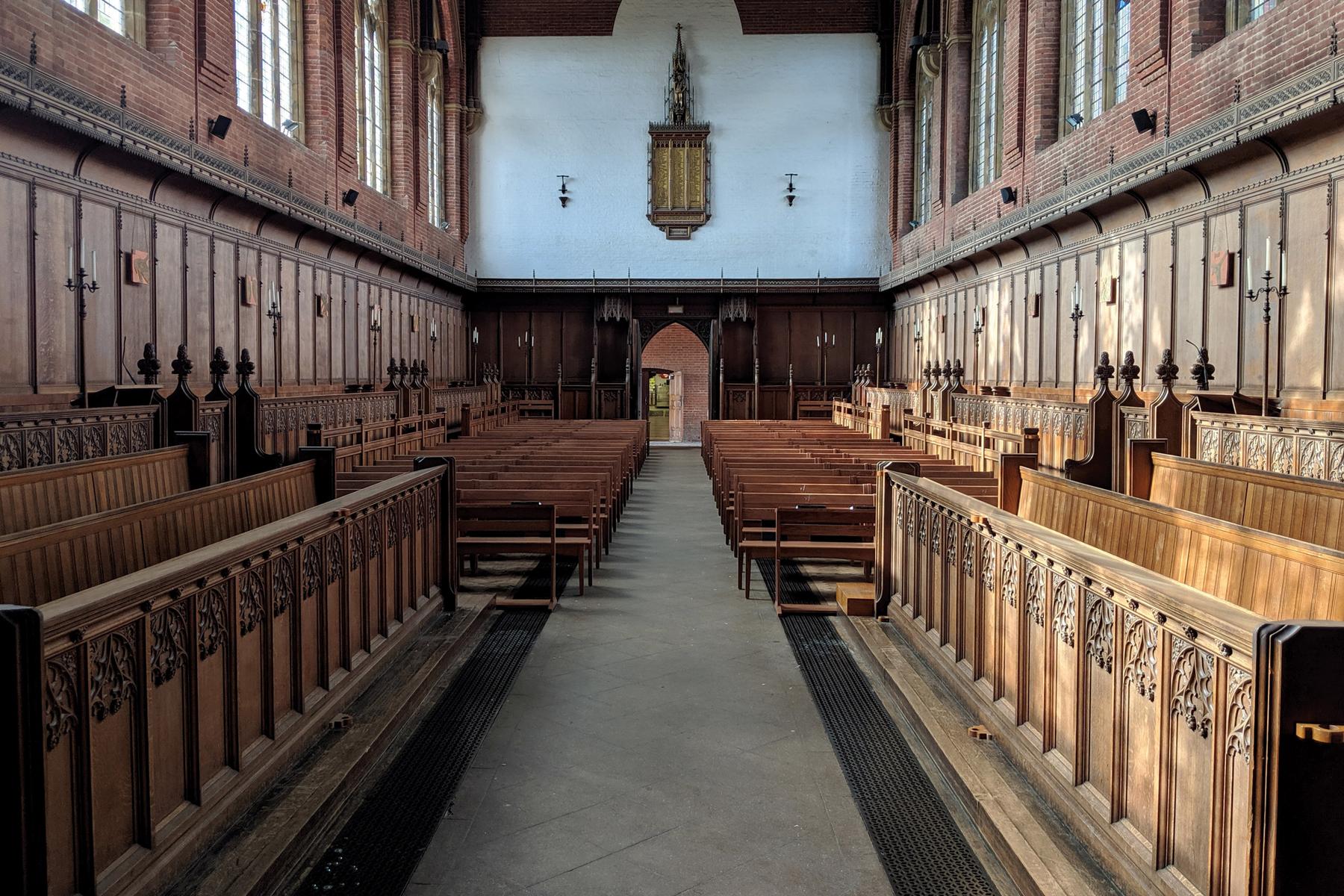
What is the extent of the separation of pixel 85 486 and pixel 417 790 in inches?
120

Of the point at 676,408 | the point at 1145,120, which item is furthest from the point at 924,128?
the point at 1145,120

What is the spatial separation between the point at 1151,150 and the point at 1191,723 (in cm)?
1085

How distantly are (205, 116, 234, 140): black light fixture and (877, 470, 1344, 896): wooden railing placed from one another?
38.5 feet

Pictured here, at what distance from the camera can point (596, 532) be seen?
8961mm

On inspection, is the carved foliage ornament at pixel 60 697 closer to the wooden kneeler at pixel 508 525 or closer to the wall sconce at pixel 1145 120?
the wooden kneeler at pixel 508 525

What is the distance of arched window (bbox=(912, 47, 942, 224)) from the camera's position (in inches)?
895

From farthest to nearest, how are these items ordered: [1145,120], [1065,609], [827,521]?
[1145,120], [827,521], [1065,609]

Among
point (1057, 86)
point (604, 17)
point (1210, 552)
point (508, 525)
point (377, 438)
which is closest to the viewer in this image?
point (1210, 552)

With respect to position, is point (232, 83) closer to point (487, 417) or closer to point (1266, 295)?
point (487, 417)

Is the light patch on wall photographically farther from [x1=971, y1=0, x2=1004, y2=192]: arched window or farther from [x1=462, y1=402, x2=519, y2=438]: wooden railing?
[x1=971, y1=0, x2=1004, y2=192]: arched window

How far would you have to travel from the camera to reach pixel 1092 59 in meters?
14.8

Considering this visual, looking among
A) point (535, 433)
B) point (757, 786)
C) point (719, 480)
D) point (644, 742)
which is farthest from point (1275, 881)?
point (535, 433)

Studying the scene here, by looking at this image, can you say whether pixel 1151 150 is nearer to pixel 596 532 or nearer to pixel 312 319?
pixel 596 532

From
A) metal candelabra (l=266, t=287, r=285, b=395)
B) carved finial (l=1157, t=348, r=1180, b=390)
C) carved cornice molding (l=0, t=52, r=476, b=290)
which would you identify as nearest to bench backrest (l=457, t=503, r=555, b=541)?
carved finial (l=1157, t=348, r=1180, b=390)
